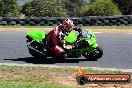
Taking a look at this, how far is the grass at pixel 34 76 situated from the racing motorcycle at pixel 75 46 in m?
1.82

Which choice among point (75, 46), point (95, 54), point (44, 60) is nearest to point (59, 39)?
point (75, 46)

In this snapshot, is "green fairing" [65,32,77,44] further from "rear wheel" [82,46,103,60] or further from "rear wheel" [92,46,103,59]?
"rear wheel" [92,46,103,59]

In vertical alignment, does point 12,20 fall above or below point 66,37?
below

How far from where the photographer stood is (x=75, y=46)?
13125mm

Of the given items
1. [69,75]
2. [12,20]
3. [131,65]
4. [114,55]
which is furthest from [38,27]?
[69,75]

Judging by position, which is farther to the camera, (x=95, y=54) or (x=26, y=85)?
(x=95, y=54)

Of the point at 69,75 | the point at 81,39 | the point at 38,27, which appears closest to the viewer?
the point at 69,75

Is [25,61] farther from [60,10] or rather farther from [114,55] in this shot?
[60,10]

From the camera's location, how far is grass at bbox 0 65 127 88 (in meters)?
9.18

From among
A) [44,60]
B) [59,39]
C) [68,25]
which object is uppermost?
[68,25]

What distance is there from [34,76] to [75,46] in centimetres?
314

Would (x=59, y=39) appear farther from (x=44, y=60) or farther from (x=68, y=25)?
(x=44, y=60)

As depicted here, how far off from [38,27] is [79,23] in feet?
7.48

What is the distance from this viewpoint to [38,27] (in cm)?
2522
